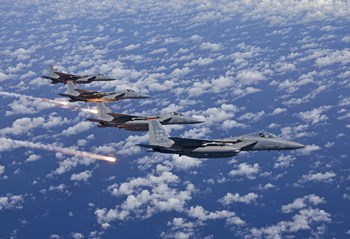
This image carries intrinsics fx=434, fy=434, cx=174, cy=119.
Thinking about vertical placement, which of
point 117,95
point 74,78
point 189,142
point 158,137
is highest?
point 74,78

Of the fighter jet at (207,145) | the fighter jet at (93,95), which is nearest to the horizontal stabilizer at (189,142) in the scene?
the fighter jet at (207,145)

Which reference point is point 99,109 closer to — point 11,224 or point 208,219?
point 208,219

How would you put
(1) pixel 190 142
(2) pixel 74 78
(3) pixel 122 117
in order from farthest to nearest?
1. (2) pixel 74 78
2. (3) pixel 122 117
3. (1) pixel 190 142

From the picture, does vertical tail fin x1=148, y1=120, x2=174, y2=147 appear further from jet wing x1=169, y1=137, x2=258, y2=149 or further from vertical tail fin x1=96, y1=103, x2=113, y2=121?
vertical tail fin x1=96, y1=103, x2=113, y2=121

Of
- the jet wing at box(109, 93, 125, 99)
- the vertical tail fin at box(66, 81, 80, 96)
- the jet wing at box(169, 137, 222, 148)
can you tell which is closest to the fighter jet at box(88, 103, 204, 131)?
the jet wing at box(109, 93, 125, 99)

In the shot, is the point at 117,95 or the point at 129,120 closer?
the point at 129,120

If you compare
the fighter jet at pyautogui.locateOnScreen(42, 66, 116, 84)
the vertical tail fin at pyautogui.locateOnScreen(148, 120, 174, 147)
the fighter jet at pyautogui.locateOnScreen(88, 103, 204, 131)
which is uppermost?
the fighter jet at pyautogui.locateOnScreen(42, 66, 116, 84)

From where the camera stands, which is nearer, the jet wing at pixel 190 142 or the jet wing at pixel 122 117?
the jet wing at pixel 190 142

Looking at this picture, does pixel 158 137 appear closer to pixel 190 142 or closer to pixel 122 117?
pixel 190 142

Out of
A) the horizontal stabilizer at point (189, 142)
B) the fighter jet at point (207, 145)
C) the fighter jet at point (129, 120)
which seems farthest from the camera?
the fighter jet at point (129, 120)

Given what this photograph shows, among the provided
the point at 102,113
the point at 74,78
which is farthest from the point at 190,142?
the point at 74,78

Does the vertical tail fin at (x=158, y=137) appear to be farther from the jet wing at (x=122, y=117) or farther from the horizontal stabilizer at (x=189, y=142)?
the jet wing at (x=122, y=117)

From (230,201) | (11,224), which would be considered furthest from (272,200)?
(11,224)

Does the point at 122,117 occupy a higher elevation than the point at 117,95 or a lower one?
lower
